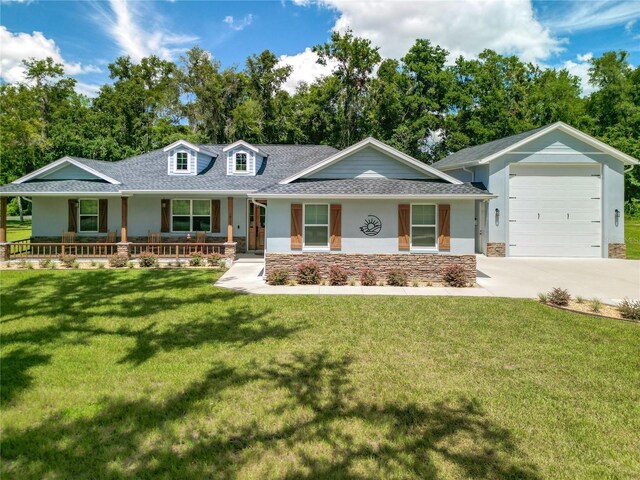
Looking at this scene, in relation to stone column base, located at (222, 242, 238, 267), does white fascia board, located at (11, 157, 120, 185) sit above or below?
above

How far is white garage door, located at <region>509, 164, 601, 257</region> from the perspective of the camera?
62.6ft

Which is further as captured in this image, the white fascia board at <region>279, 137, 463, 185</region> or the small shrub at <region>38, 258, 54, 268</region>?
the small shrub at <region>38, 258, 54, 268</region>

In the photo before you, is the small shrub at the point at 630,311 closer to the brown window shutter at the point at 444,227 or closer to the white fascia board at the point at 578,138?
the brown window shutter at the point at 444,227

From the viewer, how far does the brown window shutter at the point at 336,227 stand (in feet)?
45.4

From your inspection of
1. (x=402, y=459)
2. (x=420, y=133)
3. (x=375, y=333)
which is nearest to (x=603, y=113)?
(x=420, y=133)

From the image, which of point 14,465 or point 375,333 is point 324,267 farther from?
point 14,465

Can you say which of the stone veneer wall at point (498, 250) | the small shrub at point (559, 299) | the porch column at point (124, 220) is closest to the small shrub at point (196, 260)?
the porch column at point (124, 220)

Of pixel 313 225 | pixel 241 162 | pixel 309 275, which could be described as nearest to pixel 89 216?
pixel 241 162

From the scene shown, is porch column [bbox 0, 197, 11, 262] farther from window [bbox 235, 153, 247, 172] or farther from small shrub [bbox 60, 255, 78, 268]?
window [bbox 235, 153, 247, 172]

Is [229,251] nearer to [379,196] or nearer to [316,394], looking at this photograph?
[379,196]

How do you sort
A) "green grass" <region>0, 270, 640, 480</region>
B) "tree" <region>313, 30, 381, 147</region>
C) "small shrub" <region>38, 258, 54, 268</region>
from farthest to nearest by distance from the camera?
"tree" <region>313, 30, 381, 147</region>
"small shrub" <region>38, 258, 54, 268</region>
"green grass" <region>0, 270, 640, 480</region>

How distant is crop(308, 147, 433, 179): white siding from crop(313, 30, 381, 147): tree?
22.3 metres

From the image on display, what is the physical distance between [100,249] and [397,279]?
13.5 meters

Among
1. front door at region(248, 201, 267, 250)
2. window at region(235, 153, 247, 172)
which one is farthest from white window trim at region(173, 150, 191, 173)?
front door at region(248, 201, 267, 250)
